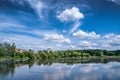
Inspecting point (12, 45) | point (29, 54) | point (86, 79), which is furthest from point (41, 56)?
point (86, 79)

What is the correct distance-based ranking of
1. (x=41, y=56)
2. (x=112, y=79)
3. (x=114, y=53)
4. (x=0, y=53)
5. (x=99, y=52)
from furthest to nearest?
(x=114, y=53)
(x=99, y=52)
(x=41, y=56)
(x=0, y=53)
(x=112, y=79)

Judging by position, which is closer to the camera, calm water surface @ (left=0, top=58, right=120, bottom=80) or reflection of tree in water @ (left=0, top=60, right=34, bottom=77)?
calm water surface @ (left=0, top=58, right=120, bottom=80)

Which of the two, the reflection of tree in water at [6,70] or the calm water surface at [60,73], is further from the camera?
the reflection of tree in water at [6,70]

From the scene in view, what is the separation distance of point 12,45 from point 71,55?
88.9ft

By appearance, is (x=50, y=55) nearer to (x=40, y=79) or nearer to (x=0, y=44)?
(x=0, y=44)

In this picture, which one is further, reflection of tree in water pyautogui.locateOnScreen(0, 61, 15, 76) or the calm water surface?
reflection of tree in water pyautogui.locateOnScreen(0, 61, 15, 76)

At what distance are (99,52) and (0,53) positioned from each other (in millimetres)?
52678

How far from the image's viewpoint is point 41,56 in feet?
210

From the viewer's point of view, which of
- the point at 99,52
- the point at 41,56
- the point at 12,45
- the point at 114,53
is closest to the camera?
the point at 12,45

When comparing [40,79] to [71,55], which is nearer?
[40,79]

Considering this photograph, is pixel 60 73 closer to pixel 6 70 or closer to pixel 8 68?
pixel 6 70

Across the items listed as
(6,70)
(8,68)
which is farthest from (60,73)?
(8,68)

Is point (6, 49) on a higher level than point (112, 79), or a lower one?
higher

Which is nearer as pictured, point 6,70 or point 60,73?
point 60,73
